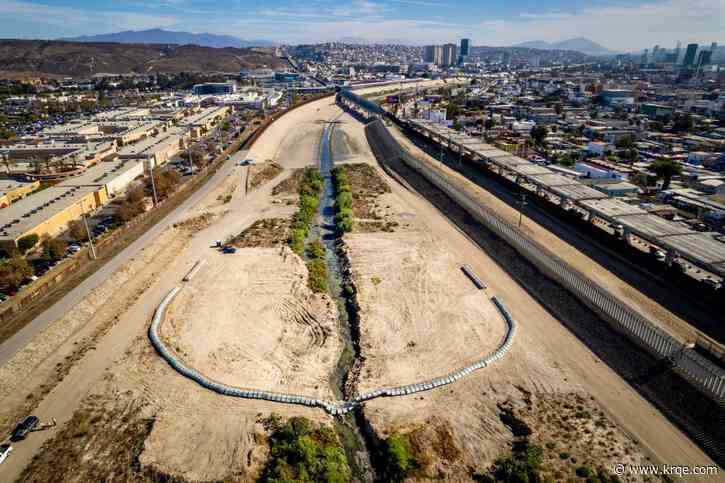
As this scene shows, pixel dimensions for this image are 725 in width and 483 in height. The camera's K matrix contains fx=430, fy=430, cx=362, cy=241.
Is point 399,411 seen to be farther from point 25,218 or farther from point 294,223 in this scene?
point 25,218

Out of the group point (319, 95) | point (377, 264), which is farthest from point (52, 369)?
point (319, 95)

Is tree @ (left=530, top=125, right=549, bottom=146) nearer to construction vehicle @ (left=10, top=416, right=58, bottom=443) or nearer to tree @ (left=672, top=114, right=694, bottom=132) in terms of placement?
tree @ (left=672, top=114, right=694, bottom=132)

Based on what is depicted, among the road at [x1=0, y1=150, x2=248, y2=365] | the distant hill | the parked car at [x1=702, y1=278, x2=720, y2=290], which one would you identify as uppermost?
the distant hill

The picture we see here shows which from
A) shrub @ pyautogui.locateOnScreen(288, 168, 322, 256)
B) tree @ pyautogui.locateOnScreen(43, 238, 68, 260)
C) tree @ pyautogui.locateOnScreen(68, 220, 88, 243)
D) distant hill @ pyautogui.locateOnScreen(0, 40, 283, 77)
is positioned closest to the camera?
tree @ pyautogui.locateOnScreen(43, 238, 68, 260)

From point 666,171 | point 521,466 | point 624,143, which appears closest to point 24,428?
point 521,466

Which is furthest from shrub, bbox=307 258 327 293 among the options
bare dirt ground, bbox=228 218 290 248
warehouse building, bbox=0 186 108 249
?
warehouse building, bbox=0 186 108 249

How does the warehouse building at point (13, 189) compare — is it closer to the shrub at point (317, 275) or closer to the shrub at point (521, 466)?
the shrub at point (317, 275)

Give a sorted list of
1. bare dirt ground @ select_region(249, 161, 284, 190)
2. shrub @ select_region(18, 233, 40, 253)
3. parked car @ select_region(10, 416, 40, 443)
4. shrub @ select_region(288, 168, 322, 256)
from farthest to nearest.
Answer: bare dirt ground @ select_region(249, 161, 284, 190) → shrub @ select_region(288, 168, 322, 256) → shrub @ select_region(18, 233, 40, 253) → parked car @ select_region(10, 416, 40, 443)

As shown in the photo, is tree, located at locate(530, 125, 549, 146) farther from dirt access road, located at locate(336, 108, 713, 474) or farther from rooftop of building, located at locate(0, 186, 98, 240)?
rooftop of building, located at locate(0, 186, 98, 240)

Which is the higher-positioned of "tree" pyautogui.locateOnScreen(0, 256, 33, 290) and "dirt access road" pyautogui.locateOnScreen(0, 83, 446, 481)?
"tree" pyautogui.locateOnScreen(0, 256, 33, 290)

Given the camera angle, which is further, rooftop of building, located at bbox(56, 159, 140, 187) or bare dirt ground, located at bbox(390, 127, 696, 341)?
rooftop of building, located at bbox(56, 159, 140, 187)
